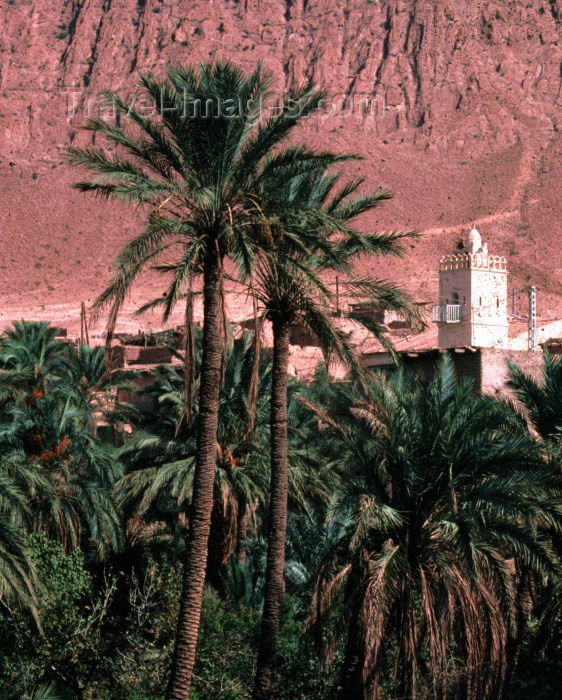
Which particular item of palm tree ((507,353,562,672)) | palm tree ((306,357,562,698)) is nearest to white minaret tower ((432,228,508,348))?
palm tree ((507,353,562,672))

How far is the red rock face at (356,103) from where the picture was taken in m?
79.2

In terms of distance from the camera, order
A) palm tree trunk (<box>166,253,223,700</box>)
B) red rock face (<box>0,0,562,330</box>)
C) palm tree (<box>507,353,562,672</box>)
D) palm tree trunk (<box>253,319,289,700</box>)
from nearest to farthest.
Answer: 1. palm tree trunk (<box>166,253,223,700</box>)
2. palm tree trunk (<box>253,319,289,700</box>)
3. palm tree (<box>507,353,562,672</box>)
4. red rock face (<box>0,0,562,330</box>)

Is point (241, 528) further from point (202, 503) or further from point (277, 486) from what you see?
point (202, 503)

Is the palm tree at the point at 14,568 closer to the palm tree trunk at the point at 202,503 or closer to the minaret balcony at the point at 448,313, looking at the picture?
the palm tree trunk at the point at 202,503

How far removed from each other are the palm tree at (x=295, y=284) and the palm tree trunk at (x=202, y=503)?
0.60 meters

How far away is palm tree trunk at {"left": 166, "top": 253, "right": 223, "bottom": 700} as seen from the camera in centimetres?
Result: 1468

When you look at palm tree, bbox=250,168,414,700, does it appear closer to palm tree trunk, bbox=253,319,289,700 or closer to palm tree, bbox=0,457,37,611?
palm tree trunk, bbox=253,319,289,700

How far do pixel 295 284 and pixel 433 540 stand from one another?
3.29 m

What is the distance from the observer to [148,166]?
51.9ft

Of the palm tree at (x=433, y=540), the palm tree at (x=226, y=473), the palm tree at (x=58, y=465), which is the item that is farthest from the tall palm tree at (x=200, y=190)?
the palm tree at (x=226, y=473)

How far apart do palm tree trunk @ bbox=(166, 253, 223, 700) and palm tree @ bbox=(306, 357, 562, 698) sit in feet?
5.89

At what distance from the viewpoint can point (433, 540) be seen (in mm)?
16234

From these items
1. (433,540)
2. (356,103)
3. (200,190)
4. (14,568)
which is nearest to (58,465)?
(14,568)

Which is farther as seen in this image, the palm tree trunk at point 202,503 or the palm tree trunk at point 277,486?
the palm tree trunk at point 277,486
